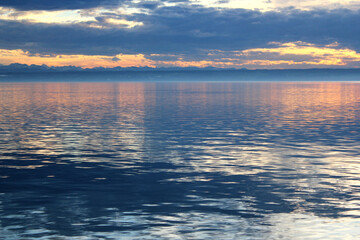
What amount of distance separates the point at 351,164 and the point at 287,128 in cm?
2148

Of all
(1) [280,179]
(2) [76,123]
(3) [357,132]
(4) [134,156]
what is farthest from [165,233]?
(2) [76,123]

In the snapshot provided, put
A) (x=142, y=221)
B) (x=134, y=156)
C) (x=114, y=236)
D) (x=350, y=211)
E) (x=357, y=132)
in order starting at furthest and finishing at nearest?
(x=357, y=132) → (x=134, y=156) → (x=350, y=211) → (x=142, y=221) → (x=114, y=236)

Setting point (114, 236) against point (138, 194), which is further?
point (138, 194)

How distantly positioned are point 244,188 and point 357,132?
27.5m

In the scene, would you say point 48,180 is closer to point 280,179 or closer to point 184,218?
point 184,218

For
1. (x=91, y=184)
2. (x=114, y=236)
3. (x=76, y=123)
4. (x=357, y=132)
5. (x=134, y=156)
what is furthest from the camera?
(x=76, y=123)

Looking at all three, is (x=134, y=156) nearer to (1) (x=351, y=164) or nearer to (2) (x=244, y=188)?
(2) (x=244, y=188)

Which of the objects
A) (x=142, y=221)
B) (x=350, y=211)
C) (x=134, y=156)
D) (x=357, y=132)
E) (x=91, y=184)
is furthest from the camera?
(x=357, y=132)

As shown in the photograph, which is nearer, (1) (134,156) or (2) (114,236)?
(2) (114,236)

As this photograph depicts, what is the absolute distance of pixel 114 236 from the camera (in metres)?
16.1

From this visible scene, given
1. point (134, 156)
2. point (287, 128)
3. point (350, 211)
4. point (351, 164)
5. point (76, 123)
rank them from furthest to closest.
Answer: point (76, 123)
point (287, 128)
point (134, 156)
point (351, 164)
point (350, 211)

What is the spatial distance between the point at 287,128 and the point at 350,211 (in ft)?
105

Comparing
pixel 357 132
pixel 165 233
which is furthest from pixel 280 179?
pixel 357 132

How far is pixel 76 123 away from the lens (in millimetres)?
54906
